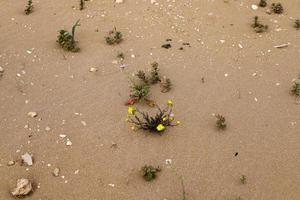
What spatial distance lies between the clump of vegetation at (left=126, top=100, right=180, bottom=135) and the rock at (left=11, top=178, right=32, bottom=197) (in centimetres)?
152

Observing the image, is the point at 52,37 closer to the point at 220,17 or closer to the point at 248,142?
the point at 220,17

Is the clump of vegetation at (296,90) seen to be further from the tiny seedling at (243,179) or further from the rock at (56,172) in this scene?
the rock at (56,172)

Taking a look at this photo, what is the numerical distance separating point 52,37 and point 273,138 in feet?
12.6

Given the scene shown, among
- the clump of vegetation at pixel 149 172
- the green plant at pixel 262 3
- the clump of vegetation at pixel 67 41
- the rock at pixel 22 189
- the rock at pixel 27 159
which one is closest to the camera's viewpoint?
the rock at pixel 22 189

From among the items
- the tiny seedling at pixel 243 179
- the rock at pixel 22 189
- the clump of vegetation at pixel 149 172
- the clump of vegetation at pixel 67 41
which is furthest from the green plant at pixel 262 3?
the rock at pixel 22 189

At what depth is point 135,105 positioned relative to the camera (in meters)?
6.33

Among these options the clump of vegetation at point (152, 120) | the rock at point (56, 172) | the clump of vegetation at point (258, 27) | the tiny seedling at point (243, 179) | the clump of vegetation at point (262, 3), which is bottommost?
the tiny seedling at point (243, 179)

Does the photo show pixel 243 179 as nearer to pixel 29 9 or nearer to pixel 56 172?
pixel 56 172

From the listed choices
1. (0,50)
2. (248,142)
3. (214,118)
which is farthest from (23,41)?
(248,142)

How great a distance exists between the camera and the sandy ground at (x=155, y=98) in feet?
17.8

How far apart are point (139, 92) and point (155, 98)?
288 millimetres

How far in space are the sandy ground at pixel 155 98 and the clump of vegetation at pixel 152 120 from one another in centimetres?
9

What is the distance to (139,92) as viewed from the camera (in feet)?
20.7

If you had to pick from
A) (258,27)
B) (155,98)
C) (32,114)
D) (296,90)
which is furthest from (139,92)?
(258,27)
